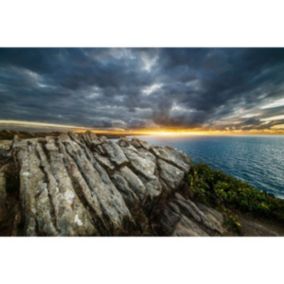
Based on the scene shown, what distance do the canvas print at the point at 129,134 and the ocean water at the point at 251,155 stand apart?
0.20 m

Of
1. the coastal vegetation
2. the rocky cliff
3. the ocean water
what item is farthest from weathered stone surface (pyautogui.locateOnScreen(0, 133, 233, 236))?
the ocean water

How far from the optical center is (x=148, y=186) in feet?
→ 16.1

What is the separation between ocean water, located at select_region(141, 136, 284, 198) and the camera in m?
6.47

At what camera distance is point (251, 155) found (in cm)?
1052

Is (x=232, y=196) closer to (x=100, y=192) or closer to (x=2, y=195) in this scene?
(x=100, y=192)

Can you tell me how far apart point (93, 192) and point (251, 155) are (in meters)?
11.2

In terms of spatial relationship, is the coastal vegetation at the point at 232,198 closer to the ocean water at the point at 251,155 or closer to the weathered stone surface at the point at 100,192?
the weathered stone surface at the point at 100,192

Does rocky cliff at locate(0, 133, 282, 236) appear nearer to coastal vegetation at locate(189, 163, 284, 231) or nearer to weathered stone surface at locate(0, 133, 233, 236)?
weathered stone surface at locate(0, 133, 233, 236)

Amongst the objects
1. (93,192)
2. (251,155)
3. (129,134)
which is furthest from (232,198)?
(251,155)

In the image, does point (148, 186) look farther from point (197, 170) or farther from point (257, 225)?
point (257, 225)

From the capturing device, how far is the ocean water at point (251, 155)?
6470 millimetres

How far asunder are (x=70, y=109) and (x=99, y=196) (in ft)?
12.1
